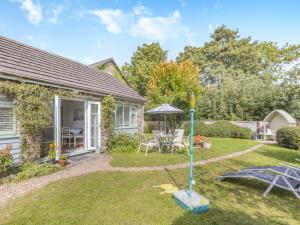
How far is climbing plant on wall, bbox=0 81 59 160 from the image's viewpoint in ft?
20.5

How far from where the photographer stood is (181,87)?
755 inches

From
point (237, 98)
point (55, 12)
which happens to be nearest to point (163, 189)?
point (55, 12)

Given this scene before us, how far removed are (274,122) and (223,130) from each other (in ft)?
13.0

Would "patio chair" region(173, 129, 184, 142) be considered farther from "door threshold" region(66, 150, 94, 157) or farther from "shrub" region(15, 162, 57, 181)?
"shrub" region(15, 162, 57, 181)

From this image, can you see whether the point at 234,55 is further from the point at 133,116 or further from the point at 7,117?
the point at 7,117

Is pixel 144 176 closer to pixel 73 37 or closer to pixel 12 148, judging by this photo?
pixel 12 148

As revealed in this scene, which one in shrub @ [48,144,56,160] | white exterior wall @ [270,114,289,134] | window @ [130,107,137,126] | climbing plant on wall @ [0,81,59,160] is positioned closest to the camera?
climbing plant on wall @ [0,81,59,160]

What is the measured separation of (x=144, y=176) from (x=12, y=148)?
13.7 feet

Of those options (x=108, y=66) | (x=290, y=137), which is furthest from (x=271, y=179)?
(x=108, y=66)

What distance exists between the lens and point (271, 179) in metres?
5.24

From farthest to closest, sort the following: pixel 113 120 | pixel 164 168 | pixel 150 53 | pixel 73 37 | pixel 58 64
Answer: pixel 150 53
pixel 73 37
pixel 113 120
pixel 58 64
pixel 164 168

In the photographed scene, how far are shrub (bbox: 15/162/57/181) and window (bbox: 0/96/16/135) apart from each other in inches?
46.2

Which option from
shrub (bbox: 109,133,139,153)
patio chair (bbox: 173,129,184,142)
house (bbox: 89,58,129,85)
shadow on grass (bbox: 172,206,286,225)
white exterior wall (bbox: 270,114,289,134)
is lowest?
shadow on grass (bbox: 172,206,286,225)

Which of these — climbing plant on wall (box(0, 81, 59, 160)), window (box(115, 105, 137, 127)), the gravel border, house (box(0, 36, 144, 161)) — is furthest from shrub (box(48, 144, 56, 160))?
window (box(115, 105, 137, 127))
